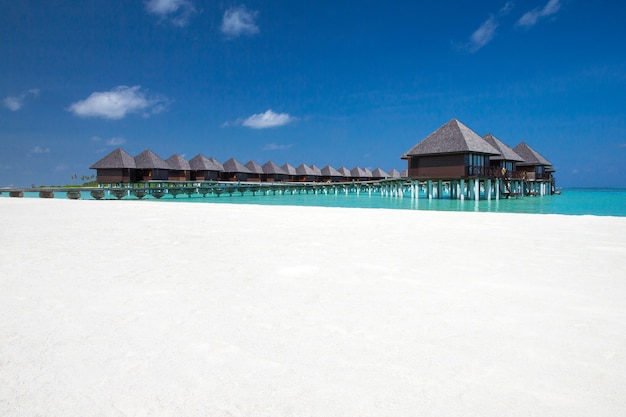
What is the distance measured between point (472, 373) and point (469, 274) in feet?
7.75

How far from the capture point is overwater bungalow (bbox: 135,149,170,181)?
47188mm

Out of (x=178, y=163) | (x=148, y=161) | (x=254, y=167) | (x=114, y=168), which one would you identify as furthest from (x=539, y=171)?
(x=114, y=168)

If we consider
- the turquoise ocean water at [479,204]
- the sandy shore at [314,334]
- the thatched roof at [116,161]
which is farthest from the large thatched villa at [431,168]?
the sandy shore at [314,334]

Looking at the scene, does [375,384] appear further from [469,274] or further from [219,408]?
[469,274]

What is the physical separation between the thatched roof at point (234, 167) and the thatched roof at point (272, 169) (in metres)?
3.03

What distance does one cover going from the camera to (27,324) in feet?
9.25

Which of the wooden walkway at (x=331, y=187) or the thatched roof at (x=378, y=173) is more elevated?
the thatched roof at (x=378, y=173)

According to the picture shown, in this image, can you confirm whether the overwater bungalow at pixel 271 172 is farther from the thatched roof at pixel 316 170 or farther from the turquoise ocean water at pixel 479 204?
the turquoise ocean water at pixel 479 204

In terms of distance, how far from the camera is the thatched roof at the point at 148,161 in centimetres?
4708

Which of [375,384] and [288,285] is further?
[288,285]

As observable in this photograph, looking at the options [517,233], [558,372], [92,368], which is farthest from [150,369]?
[517,233]

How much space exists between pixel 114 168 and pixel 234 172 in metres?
18.8

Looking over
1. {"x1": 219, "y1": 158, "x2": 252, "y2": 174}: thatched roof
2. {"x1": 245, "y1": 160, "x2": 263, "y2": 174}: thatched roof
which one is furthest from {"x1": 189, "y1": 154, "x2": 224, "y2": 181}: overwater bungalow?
{"x1": 245, "y1": 160, "x2": 263, "y2": 174}: thatched roof

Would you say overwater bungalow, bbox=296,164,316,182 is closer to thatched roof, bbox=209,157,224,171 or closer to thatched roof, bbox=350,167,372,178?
thatched roof, bbox=350,167,372,178
